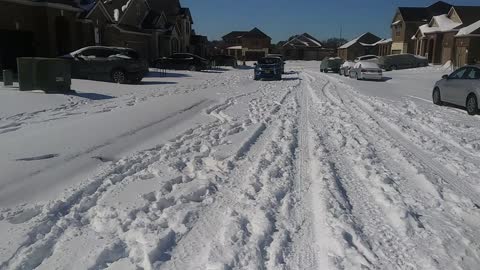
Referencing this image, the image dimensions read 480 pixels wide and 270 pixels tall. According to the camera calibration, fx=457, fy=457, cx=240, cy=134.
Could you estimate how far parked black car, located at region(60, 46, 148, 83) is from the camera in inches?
808

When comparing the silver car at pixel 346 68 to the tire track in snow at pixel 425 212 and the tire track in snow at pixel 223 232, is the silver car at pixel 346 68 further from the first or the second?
the tire track in snow at pixel 223 232

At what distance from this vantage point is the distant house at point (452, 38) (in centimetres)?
4256

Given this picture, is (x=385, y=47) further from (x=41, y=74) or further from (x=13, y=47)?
(x=41, y=74)

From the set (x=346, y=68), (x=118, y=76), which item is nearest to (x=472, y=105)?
(x=118, y=76)

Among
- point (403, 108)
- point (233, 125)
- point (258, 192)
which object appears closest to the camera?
point (258, 192)

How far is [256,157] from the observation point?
289 inches

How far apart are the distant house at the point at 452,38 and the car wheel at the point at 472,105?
3257cm

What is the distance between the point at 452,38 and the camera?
48656 millimetres

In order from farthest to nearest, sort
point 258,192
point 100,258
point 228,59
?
1. point 228,59
2. point 258,192
3. point 100,258

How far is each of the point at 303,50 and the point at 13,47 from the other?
270 ft

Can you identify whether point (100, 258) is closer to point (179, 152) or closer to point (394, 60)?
point (179, 152)

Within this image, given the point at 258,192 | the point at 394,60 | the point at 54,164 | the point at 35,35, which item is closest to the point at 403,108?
the point at 258,192

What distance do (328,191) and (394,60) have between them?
49.1 metres

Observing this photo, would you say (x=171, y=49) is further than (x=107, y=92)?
Yes
